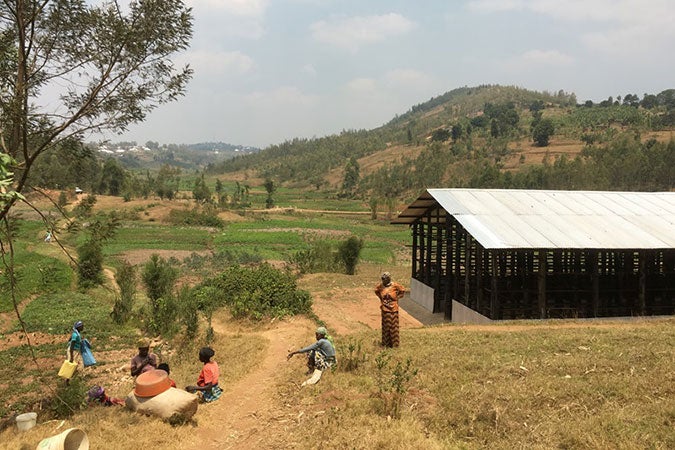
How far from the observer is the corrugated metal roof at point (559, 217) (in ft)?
48.1

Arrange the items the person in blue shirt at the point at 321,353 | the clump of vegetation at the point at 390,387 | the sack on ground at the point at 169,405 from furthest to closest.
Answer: the person in blue shirt at the point at 321,353
the sack on ground at the point at 169,405
the clump of vegetation at the point at 390,387

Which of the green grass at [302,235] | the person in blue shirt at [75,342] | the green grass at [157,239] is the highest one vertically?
the person in blue shirt at [75,342]

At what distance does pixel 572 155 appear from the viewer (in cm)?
9019

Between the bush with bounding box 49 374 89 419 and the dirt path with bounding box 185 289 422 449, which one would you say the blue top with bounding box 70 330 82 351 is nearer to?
the bush with bounding box 49 374 89 419

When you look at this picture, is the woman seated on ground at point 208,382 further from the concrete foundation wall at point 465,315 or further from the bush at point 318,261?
the bush at point 318,261

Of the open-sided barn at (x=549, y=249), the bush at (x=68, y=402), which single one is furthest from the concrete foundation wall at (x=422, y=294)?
the bush at (x=68, y=402)

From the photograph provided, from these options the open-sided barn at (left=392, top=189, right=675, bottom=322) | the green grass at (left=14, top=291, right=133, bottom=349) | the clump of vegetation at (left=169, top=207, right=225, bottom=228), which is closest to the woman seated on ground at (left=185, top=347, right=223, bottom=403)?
the green grass at (left=14, top=291, right=133, bottom=349)

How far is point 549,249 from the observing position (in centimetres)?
1398

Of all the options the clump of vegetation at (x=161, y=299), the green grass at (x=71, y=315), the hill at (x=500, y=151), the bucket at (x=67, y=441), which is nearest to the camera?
the bucket at (x=67, y=441)

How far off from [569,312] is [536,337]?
241 inches

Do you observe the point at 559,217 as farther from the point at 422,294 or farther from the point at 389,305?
the point at 389,305

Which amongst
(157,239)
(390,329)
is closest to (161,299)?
(390,329)

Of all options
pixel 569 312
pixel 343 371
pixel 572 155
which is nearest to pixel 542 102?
pixel 572 155

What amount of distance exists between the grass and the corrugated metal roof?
446 cm
